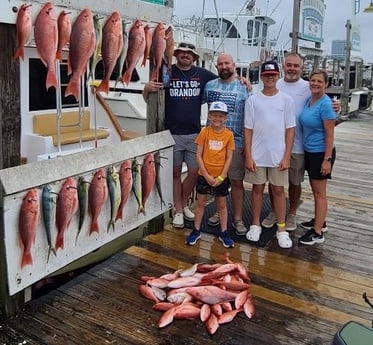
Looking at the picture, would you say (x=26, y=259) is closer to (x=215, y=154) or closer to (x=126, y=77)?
(x=126, y=77)

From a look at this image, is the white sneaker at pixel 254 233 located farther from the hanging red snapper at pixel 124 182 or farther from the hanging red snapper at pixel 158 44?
the hanging red snapper at pixel 158 44

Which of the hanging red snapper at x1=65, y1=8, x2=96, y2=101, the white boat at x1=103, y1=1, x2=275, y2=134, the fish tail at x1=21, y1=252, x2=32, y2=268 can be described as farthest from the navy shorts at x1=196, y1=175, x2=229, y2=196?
the white boat at x1=103, y1=1, x2=275, y2=134

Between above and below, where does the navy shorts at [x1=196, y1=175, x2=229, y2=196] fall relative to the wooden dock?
above

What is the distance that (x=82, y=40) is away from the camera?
2846 mm

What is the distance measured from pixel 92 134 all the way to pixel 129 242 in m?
1.84

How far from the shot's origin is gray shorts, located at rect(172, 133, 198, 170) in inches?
171

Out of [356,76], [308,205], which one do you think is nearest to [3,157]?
[308,205]

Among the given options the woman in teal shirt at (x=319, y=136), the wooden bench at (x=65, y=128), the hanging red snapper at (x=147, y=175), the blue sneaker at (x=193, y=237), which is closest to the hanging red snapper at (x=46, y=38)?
the hanging red snapper at (x=147, y=175)

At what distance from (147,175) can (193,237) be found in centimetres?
71

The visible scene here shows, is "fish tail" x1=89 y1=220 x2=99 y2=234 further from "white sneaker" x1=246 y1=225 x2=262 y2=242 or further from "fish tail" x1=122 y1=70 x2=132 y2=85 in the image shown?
"white sneaker" x1=246 y1=225 x2=262 y2=242

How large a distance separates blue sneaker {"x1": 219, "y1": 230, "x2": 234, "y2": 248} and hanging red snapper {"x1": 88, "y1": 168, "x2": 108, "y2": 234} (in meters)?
1.24

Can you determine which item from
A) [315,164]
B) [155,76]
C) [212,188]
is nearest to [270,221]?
[315,164]

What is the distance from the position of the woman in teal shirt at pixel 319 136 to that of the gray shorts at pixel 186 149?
1.01 m

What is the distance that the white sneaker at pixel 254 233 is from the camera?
4.15 meters
